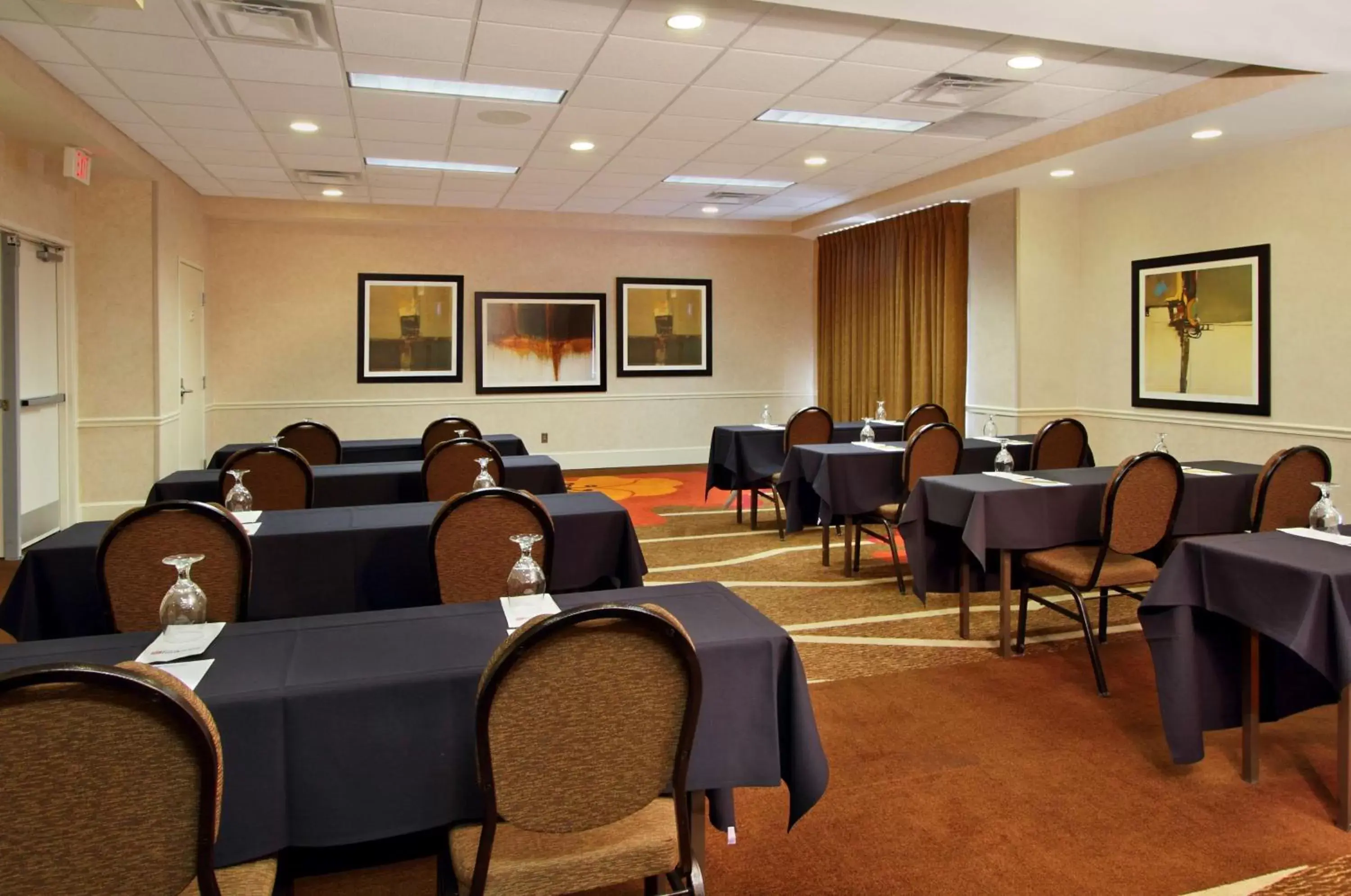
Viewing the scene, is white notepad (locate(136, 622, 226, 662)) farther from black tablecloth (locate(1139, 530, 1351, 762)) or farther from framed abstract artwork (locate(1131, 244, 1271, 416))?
framed abstract artwork (locate(1131, 244, 1271, 416))

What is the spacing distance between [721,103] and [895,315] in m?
4.53

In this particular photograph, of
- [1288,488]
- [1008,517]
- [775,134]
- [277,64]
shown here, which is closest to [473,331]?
[775,134]

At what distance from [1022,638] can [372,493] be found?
3.32 meters

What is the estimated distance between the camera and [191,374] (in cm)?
869

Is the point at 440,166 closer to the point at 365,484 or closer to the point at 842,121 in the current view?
the point at 842,121

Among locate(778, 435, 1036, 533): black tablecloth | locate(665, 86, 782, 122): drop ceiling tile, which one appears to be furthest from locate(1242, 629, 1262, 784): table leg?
locate(665, 86, 782, 122): drop ceiling tile

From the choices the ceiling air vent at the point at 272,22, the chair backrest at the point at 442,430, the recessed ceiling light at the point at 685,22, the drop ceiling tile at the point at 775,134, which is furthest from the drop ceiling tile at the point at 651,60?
the chair backrest at the point at 442,430

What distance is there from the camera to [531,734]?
5.32 ft

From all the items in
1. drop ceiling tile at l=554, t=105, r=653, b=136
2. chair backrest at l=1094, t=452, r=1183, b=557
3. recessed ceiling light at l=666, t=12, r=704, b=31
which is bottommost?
chair backrest at l=1094, t=452, r=1183, b=557

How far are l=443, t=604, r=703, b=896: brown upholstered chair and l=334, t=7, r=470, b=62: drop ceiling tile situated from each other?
3609 millimetres

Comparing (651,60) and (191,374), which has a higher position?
(651,60)

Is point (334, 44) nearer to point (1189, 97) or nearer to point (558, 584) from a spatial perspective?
point (558, 584)

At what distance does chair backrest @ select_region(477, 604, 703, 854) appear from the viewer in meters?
1.58

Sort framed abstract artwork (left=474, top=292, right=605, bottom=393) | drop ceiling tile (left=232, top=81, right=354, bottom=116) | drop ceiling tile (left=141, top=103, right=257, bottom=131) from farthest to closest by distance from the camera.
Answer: framed abstract artwork (left=474, top=292, right=605, bottom=393) < drop ceiling tile (left=141, top=103, right=257, bottom=131) < drop ceiling tile (left=232, top=81, right=354, bottom=116)
